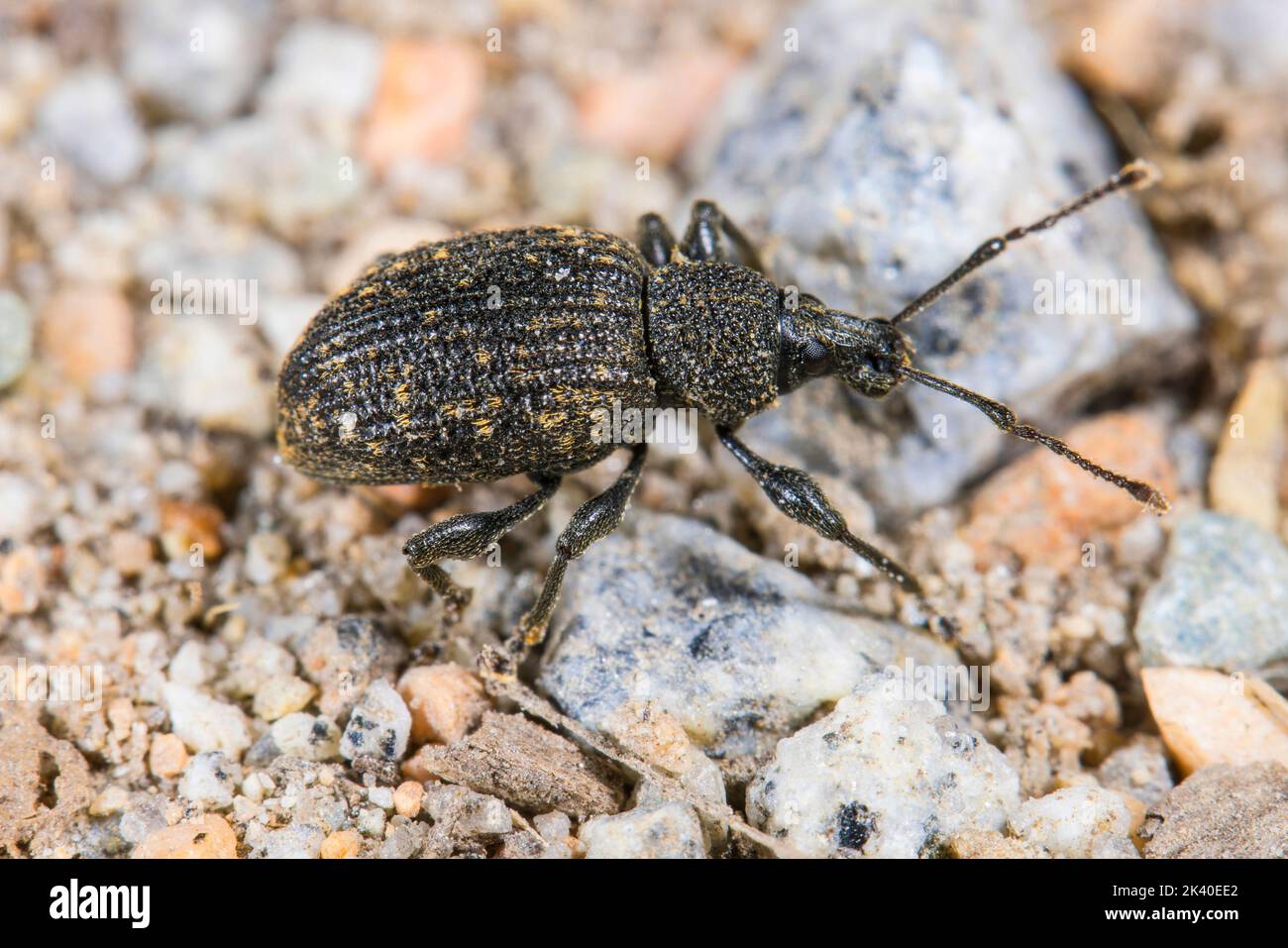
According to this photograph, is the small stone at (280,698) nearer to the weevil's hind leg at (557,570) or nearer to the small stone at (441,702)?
the small stone at (441,702)

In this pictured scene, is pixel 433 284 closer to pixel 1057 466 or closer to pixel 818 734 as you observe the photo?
pixel 818 734

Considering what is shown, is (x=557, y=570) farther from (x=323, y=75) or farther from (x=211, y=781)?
(x=323, y=75)

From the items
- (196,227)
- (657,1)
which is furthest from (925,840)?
(657,1)

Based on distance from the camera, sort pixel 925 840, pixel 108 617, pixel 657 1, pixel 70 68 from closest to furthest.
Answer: pixel 925 840 → pixel 108 617 → pixel 70 68 → pixel 657 1

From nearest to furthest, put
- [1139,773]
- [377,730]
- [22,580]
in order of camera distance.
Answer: [377,730]
[1139,773]
[22,580]

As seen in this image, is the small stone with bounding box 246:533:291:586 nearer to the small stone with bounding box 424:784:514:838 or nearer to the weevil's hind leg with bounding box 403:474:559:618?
the weevil's hind leg with bounding box 403:474:559:618

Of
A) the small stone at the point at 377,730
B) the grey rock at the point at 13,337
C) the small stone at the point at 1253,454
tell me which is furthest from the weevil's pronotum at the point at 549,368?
the grey rock at the point at 13,337

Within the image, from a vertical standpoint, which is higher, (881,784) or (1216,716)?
(1216,716)

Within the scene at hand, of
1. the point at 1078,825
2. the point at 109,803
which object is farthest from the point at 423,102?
the point at 1078,825
